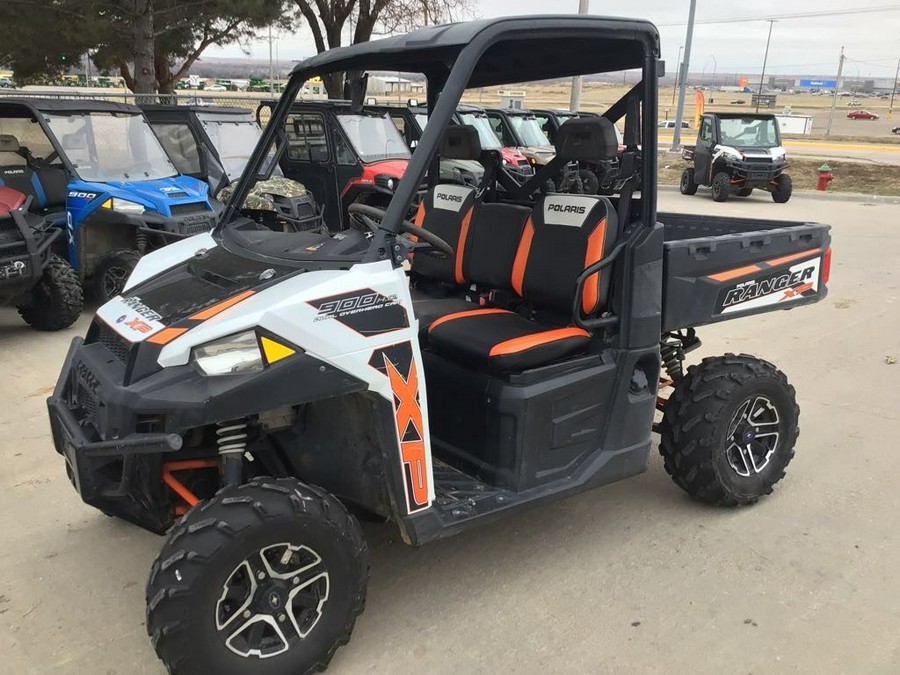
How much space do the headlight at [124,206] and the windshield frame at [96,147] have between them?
1.56ft

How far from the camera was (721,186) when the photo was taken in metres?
16.3

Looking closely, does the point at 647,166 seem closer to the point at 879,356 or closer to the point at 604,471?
the point at 604,471

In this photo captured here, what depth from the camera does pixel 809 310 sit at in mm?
7633

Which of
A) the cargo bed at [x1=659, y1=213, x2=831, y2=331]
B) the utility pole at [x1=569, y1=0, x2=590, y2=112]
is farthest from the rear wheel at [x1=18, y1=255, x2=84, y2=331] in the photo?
the utility pole at [x1=569, y1=0, x2=590, y2=112]

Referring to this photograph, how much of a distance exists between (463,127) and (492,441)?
5.22 feet

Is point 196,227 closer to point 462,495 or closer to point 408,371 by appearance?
point 462,495

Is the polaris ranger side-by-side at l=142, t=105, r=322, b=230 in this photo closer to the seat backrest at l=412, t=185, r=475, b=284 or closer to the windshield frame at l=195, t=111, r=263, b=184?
the windshield frame at l=195, t=111, r=263, b=184

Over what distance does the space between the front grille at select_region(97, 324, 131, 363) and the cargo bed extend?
219 cm

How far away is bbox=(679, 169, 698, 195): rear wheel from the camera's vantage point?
17516 millimetres

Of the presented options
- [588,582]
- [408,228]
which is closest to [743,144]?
[588,582]

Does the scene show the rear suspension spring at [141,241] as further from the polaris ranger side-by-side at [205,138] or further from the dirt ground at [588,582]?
the dirt ground at [588,582]

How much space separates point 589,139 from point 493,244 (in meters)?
0.85

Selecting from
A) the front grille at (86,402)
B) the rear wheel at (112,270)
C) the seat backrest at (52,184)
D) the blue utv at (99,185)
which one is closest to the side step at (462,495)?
the front grille at (86,402)

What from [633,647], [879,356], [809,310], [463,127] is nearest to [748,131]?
[809,310]
